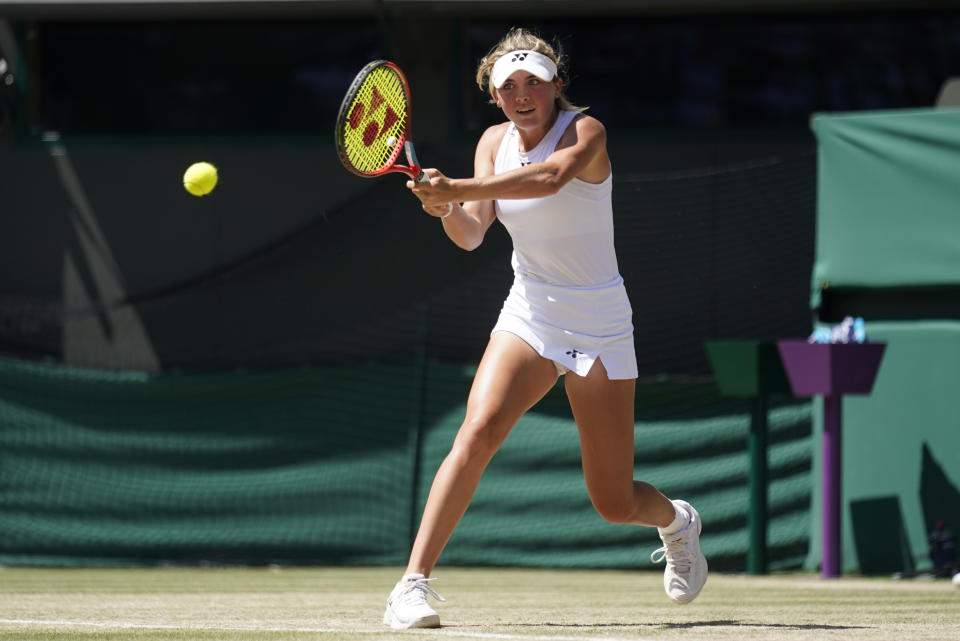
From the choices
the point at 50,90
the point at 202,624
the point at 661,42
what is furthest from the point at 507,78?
the point at 50,90

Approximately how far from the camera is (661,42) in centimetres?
1098

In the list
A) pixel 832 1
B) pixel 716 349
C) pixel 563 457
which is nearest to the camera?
pixel 716 349

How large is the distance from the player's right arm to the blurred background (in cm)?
372

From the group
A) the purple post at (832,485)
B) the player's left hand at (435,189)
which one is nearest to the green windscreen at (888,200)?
the purple post at (832,485)

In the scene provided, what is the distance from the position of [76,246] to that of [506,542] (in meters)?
4.00

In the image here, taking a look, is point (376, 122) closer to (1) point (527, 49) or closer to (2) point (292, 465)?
(1) point (527, 49)

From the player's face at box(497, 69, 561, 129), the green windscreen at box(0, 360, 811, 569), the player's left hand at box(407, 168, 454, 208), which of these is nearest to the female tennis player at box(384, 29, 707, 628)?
the player's face at box(497, 69, 561, 129)

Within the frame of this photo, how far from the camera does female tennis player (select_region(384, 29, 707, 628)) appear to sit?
15.9ft

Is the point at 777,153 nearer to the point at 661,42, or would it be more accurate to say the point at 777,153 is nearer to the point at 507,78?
the point at 661,42

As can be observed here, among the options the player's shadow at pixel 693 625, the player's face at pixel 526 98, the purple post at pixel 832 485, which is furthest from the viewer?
the purple post at pixel 832 485

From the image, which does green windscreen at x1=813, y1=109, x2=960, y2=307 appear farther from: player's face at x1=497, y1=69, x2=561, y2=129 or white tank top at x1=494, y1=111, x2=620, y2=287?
player's face at x1=497, y1=69, x2=561, y2=129

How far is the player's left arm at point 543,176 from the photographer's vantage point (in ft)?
14.9

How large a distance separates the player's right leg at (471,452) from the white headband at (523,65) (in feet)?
2.82

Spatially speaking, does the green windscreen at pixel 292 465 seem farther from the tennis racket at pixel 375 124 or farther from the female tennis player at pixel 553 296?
the tennis racket at pixel 375 124
